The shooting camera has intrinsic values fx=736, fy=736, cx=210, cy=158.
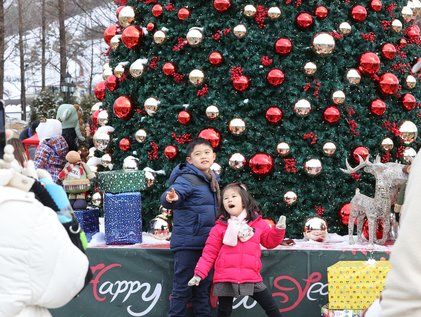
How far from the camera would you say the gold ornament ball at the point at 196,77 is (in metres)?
7.03

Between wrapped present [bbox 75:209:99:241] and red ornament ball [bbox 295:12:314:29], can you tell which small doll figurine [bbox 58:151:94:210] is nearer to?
wrapped present [bbox 75:209:99:241]

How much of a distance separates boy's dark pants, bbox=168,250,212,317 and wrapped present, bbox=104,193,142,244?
64cm

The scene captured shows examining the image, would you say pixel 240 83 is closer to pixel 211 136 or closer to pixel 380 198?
pixel 211 136

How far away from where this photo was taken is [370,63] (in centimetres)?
712

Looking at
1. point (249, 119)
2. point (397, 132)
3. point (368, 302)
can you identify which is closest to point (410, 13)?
point (397, 132)

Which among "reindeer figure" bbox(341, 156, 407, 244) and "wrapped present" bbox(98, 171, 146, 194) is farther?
"wrapped present" bbox(98, 171, 146, 194)

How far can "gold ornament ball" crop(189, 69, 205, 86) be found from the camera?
7027 mm

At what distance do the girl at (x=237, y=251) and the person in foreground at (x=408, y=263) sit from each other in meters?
3.99

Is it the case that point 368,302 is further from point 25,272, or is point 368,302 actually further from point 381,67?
point 25,272

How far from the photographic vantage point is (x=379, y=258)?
21.0ft

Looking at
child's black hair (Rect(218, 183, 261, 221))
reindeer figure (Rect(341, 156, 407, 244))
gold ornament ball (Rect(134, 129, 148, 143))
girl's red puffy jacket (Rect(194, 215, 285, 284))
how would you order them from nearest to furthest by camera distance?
girl's red puffy jacket (Rect(194, 215, 285, 284)) → child's black hair (Rect(218, 183, 261, 221)) → reindeer figure (Rect(341, 156, 407, 244)) → gold ornament ball (Rect(134, 129, 148, 143))

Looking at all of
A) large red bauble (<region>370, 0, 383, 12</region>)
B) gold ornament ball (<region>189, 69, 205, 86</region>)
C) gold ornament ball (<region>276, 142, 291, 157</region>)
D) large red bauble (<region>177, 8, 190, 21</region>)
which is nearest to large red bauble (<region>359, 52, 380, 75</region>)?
large red bauble (<region>370, 0, 383, 12</region>)

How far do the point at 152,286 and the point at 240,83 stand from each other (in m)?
2.05

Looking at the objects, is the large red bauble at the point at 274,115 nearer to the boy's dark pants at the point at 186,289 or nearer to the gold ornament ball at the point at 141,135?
the gold ornament ball at the point at 141,135
